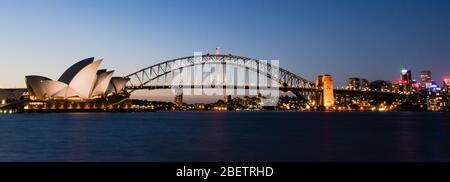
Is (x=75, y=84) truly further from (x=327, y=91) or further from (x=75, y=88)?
(x=327, y=91)

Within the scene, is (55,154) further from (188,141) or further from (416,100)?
(416,100)

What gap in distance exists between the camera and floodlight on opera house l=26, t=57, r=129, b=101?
244 feet

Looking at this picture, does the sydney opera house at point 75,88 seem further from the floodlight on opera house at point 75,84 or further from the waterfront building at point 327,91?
the waterfront building at point 327,91

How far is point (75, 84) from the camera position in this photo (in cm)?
7869

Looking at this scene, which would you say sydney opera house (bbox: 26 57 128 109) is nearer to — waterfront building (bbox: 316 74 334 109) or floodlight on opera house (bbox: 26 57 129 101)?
floodlight on opera house (bbox: 26 57 129 101)

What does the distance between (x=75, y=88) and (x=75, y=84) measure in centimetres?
141

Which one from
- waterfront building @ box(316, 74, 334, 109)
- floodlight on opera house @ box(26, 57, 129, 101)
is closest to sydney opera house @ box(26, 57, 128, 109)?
floodlight on opera house @ box(26, 57, 129, 101)

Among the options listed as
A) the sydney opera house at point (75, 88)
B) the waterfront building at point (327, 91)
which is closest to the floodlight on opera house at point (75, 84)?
the sydney opera house at point (75, 88)

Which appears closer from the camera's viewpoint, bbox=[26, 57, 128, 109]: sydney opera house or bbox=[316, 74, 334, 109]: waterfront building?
bbox=[26, 57, 128, 109]: sydney opera house

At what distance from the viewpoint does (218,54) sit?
102062 millimetres

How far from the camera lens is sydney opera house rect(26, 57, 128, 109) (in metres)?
75.0

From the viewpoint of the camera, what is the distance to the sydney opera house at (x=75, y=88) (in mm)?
75000
